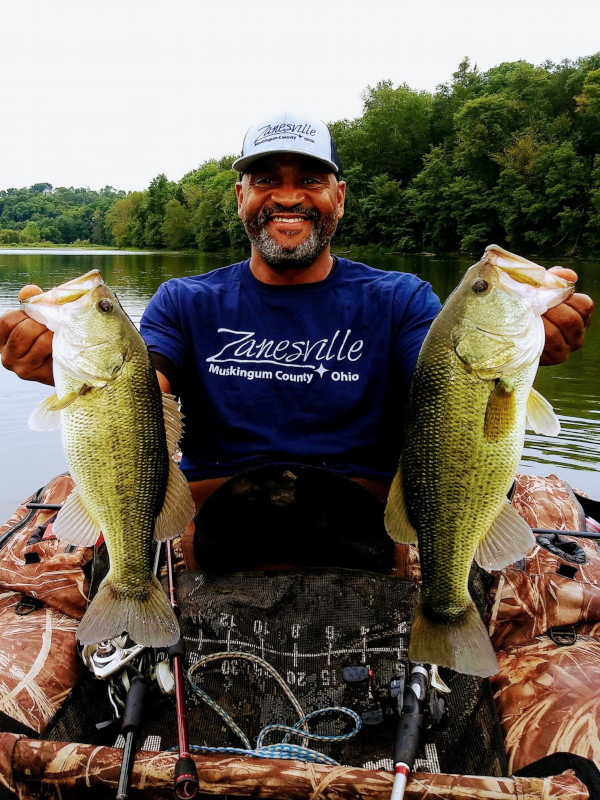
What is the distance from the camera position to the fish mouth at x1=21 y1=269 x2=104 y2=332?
2229 millimetres

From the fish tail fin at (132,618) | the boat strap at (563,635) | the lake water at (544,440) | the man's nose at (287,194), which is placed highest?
the man's nose at (287,194)

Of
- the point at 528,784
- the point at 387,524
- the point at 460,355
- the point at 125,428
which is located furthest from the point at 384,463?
the point at 528,784

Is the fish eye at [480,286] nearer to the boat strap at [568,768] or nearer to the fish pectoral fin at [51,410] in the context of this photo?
the fish pectoral fin at [51,410]

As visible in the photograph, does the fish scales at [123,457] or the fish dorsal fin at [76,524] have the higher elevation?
the fish scales at [123,457]

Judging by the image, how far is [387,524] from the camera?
234 centimetres

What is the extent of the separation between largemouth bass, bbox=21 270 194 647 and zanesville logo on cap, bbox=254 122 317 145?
144 cm

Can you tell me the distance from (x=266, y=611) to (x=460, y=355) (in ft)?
4.13

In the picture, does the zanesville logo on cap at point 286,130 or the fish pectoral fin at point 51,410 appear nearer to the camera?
the fish pectoral fin at point 51,410

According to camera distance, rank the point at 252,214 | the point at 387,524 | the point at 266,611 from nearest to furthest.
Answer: the point at 387,524 < the point at 266,611 < the point at 252,214

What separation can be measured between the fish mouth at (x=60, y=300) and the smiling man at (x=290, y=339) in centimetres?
78

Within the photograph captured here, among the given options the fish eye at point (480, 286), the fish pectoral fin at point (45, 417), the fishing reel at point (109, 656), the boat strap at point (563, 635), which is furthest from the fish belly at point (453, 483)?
the fish pectoral fin at point (45, 417)

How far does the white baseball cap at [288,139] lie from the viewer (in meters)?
3.25

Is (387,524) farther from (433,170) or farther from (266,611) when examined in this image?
(433,170)

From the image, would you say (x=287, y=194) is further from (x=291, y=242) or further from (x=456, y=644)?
(x=456, y=644)
